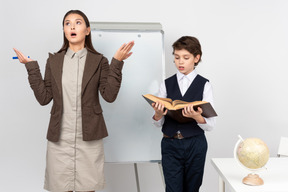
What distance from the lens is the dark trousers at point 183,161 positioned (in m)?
1.71

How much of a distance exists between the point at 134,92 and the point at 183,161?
2.18 ft

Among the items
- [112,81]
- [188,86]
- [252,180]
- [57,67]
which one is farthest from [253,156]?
[57,67]

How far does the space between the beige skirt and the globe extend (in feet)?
2.52

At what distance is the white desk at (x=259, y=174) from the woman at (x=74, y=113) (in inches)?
24.7

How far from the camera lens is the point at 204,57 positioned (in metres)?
2.57

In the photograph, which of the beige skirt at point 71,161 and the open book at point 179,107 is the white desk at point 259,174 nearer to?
the open book at point 179,107

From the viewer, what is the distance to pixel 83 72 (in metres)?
1.72

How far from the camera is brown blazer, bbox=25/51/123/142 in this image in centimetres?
168

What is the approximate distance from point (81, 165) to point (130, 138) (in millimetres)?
559

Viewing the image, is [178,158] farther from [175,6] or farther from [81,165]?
[175,6]

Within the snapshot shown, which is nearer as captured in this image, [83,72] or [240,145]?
[240,145]

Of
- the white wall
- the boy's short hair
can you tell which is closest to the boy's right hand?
the boy's short hair

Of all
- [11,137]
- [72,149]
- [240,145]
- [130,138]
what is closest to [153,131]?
[130,138]

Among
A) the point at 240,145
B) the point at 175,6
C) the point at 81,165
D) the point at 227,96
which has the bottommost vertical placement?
the point at 81,165
